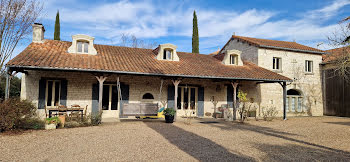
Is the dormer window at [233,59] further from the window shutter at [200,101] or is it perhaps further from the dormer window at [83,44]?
the dormer window at [83,44]

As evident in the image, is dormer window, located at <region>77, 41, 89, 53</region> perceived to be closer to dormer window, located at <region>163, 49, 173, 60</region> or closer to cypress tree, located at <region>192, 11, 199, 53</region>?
dormer window, located at <region>163, 49, 173, 60</region>

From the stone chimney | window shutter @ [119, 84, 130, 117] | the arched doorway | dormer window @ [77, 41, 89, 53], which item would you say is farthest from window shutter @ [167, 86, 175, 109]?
the arched doorway

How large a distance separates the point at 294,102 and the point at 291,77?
1677 millimetres

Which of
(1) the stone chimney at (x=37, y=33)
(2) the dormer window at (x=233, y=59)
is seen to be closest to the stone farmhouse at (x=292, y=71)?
(2) the dormer window at (x=233, y=59)

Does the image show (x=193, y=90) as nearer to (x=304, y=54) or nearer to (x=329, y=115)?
(x=304, y=54)

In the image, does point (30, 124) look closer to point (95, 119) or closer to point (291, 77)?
point (95, 119)

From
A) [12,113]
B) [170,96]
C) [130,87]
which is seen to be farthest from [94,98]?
[12,113]

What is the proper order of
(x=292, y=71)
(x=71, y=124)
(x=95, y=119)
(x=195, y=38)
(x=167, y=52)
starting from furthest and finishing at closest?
(x=195, y=38), (x=292, y=71), (x=167, y=52), (x=95, y=119), (x=71, y=124)

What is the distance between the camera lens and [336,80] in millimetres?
13703

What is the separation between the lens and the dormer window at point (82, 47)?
413 inches

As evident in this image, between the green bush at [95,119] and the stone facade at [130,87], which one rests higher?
the stone facade at [130,87]

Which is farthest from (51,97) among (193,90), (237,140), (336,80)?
(336,80)

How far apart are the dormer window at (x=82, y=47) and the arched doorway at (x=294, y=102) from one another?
12.5 meters

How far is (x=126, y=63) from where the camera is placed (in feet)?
32.1
